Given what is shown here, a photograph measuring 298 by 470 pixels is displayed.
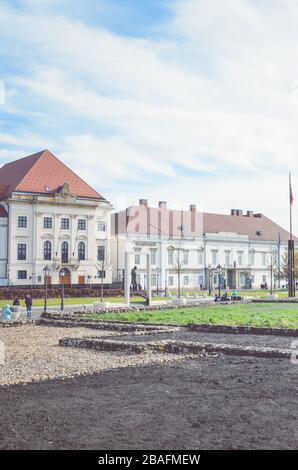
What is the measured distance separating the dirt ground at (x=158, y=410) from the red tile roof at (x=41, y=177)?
178 feet

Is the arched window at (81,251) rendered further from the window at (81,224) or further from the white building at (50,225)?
the window at (81,224)

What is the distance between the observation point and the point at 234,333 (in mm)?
21844

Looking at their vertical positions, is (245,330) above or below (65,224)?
below

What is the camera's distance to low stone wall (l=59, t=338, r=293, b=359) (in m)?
15.3

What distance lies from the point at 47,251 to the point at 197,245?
78.8ft

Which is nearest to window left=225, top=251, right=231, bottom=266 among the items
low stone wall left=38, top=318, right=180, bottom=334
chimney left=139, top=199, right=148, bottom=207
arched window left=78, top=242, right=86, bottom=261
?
chimney left=139, top=199, right=148, bottom=207

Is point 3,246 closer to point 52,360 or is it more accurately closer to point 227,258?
point 227,258

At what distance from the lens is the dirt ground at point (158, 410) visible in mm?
7664

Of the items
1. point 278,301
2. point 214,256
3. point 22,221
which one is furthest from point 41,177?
point 278,301

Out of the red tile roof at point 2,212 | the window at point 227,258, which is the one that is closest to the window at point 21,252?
the red tile roof at point 2,212

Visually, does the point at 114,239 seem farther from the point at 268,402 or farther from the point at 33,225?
the point at 268,402

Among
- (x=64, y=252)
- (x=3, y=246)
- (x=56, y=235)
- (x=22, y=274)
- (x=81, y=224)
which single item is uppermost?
(x=81, y=224)

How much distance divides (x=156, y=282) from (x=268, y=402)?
217 feet

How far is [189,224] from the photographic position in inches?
3255
